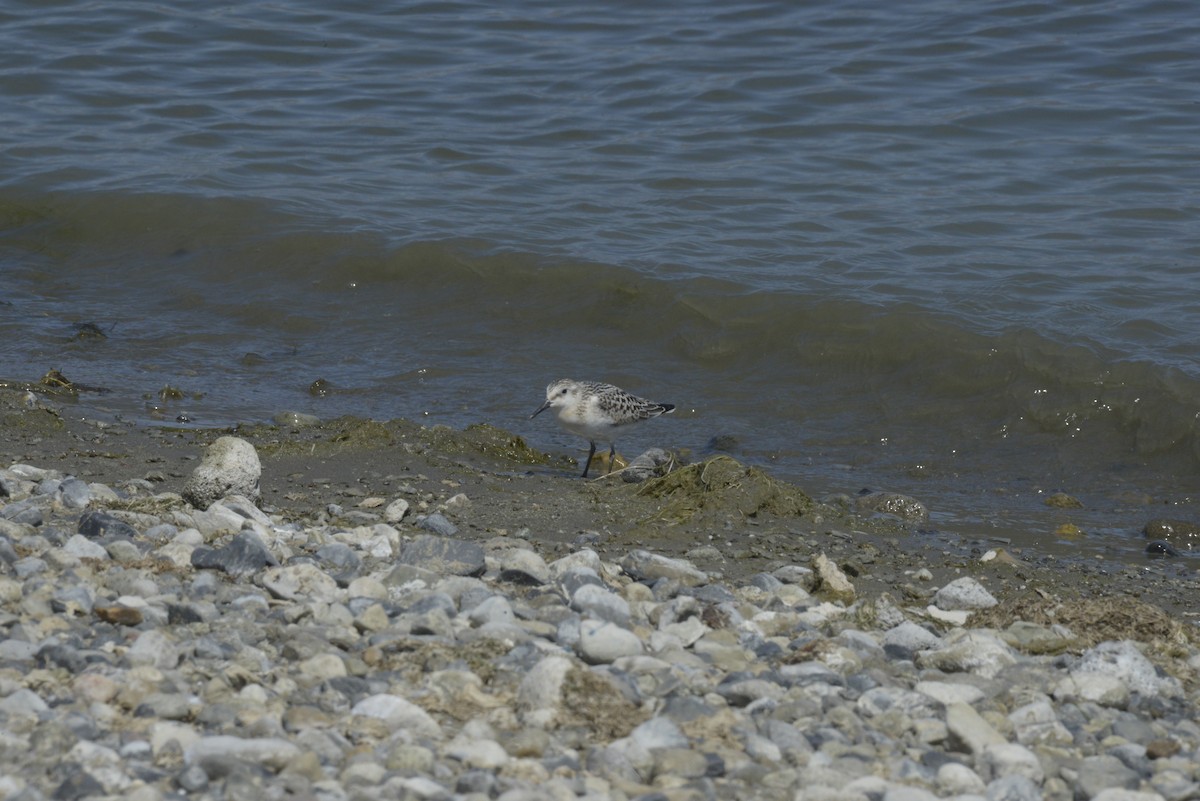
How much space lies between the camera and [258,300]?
12469 millimetres

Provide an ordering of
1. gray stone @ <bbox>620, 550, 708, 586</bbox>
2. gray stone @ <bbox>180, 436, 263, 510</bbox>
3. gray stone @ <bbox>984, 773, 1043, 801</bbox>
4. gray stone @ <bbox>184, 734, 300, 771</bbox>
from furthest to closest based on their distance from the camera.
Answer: gray stone @ <bbox>180, 436, 263, 510</bbox>, gray stone @ <bbox>620, 550, 708, 586</bbox>, gray stone @ <bbox>984, 773, 1043, 801</bbox>, gray stone @ <bbox>184, 734, 300, 771</bbox>

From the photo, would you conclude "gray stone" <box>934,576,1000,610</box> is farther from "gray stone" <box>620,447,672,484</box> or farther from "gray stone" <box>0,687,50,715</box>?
"gray stone" <box>0,687,50,715</box>

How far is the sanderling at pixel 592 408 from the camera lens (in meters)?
8.83

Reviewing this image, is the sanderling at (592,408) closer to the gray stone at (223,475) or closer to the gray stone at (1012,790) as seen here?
the gray stone at (223,475)

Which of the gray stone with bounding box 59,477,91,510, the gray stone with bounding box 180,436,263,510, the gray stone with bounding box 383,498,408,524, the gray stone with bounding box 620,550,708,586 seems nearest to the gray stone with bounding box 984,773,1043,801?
the gray stone with bounding box 620,550,708,586

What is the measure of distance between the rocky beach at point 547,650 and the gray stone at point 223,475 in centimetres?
2

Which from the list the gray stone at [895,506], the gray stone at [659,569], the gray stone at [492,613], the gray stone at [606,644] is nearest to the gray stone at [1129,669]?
the gray stone at [606,644]

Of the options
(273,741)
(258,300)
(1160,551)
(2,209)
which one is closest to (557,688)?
(273,741)

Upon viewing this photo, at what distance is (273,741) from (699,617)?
6.52 ft

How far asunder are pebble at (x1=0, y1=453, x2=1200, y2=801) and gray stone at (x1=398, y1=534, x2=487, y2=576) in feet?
0.03

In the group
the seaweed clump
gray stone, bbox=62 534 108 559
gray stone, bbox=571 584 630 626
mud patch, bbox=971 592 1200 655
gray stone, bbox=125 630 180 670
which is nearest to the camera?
gray stone, bbox=125 630 180 670

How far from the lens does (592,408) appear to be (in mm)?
8828

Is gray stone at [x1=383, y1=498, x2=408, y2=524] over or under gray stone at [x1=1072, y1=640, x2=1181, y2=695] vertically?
under

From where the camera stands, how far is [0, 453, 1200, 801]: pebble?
3.82m
